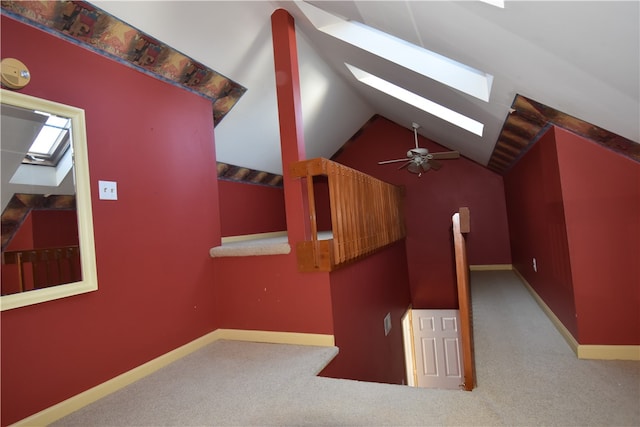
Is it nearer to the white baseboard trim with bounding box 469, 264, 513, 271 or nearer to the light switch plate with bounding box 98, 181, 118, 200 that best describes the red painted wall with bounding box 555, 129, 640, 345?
the light switch plate with bounding box 98, 181, 118, 200

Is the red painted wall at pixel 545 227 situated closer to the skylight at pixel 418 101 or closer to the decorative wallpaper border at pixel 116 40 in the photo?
the skylight at pixel 418 101

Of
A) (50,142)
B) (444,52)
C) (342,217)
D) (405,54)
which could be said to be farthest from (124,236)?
(405,54)

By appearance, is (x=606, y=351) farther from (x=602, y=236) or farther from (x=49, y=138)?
(x=49, y=138)

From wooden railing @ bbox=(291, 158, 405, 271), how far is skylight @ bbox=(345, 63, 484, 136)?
1252mm

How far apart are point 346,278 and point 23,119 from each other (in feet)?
9.31

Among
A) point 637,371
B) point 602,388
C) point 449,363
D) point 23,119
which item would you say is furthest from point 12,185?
point 449,363

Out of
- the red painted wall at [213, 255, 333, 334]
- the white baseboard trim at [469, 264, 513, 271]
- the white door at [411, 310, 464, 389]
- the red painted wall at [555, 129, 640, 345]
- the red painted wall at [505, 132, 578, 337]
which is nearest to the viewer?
the red painted wall at [555, 129, 640, 345]

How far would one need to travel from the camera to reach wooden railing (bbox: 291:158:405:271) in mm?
3133

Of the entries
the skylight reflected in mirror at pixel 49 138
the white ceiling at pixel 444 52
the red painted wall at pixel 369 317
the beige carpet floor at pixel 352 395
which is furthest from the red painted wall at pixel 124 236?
the red painted wall at pixel 369 317

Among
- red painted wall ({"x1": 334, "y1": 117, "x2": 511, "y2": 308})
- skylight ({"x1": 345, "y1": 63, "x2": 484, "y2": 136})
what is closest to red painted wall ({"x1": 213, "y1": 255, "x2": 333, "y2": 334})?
skylight ({"x1": 345, "y1": 63, "x2": 484, "y2": 136})

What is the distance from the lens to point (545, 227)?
375 cm

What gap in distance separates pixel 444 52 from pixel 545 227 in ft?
7.19

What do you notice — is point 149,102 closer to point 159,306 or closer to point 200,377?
point 159,306

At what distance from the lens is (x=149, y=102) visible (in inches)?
119
